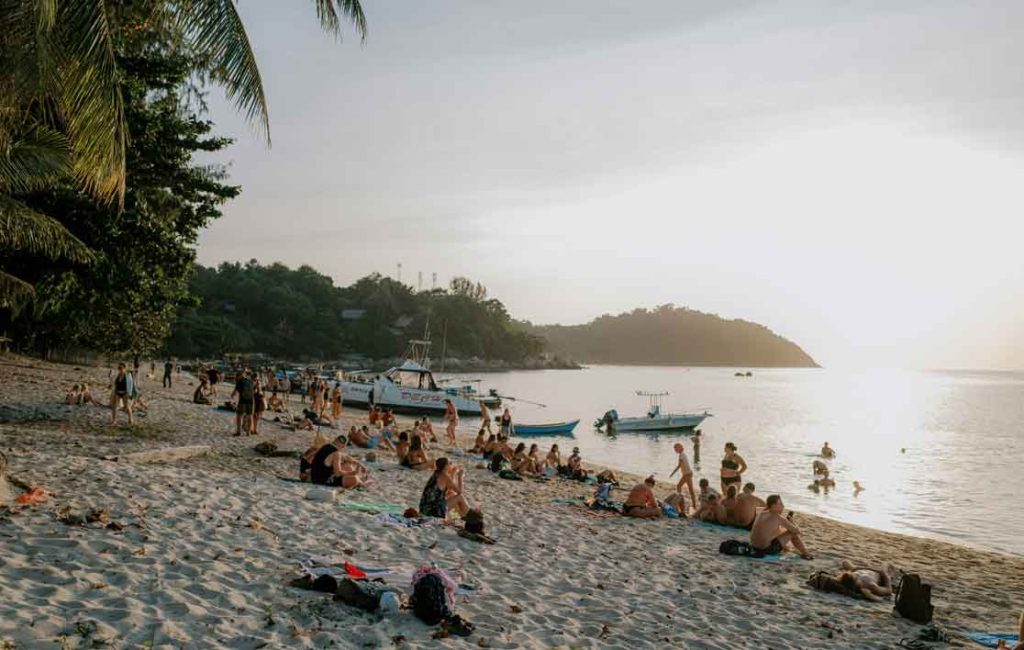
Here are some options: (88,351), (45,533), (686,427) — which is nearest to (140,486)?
(45,533)

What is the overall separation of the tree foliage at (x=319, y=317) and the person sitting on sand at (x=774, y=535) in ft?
275

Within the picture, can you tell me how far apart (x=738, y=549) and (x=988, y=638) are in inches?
135

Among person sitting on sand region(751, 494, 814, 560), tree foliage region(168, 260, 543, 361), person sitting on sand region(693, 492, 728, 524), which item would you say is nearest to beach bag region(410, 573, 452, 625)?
person sitting on sand region(751, 494, 814, 560)

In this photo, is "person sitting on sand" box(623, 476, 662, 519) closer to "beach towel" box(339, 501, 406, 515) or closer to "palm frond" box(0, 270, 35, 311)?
"beach towel" box(339, 501, 406, 515)

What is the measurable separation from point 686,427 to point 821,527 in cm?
2576

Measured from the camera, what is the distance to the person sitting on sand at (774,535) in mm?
10092

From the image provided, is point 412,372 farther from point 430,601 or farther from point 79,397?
point 430,601

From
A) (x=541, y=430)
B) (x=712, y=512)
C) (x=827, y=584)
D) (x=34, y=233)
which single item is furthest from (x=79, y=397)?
(x=541, y=430)

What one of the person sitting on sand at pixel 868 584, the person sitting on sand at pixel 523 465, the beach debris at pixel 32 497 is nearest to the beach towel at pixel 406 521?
the beach debris at pixel 32 497

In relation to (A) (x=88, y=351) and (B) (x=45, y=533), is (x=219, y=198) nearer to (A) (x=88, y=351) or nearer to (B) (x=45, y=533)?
(B) (x=45, y=533)

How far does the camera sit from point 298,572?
6.22m

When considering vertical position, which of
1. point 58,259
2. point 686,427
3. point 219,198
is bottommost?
point 686,427

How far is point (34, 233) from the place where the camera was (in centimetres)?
1316

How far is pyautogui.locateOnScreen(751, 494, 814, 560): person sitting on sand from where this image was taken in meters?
10.1
